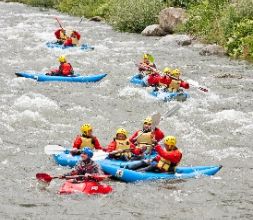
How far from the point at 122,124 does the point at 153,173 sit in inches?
165

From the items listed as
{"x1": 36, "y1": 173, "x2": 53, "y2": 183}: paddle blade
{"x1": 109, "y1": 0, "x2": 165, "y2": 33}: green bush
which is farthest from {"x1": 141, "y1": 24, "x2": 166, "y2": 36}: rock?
{"x1": 36, "y1": 173, "x2": 53, "y2": 183}: paddle blade

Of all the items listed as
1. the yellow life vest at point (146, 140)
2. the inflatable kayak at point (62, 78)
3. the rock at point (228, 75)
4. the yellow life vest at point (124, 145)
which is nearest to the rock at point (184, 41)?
the rock at point (228, 75)

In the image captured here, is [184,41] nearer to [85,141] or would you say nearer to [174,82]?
[174,82]

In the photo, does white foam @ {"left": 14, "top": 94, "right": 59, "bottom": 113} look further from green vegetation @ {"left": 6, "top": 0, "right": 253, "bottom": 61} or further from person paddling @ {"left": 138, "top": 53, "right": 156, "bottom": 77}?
green vegetation @ {"left": 6, "top": 0, "right": 253, "bottom": 61}

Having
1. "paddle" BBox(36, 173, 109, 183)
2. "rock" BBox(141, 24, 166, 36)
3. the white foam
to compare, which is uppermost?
"paddle" BBox(36, 173, 109, 183)

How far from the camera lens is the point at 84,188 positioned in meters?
10.6

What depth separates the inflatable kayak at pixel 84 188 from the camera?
10.6 meters

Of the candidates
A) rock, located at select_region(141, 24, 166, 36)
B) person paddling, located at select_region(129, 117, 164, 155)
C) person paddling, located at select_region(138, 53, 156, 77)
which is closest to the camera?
person paddling, located at select_region(129, 117, 164, 155)

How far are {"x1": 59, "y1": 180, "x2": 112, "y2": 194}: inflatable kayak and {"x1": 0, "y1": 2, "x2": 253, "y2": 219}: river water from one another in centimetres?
12

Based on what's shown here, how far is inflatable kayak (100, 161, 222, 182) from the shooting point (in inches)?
445

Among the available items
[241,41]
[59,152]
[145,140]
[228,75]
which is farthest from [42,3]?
[59,152]

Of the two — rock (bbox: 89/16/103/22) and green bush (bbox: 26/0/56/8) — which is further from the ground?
rock (bbox: 89/16/103/22)

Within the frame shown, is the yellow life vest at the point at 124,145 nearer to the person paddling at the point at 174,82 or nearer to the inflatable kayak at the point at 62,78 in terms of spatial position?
the person paddling at the point at 174,82

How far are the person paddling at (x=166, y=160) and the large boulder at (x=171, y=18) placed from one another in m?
17.9
